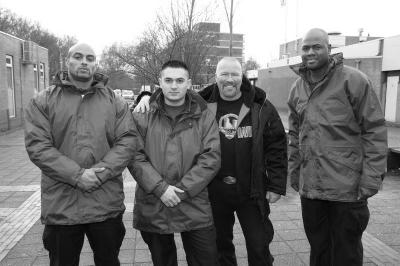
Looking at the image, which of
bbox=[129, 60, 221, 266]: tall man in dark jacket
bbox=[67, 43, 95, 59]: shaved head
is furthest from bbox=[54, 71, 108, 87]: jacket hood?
bbox=[129, 60, 221, 266]: tall man in dark jacket

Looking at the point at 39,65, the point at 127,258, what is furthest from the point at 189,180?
the point at 39,65

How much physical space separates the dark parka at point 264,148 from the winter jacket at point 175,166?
0.36 meters

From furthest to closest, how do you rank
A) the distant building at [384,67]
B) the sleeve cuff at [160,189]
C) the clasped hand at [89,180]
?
the distant building at [384,67] < the sleeve cuff at [160,189] < the clasped hand at [89,180]

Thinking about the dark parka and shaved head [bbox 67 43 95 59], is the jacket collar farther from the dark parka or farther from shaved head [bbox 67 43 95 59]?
the dark parka

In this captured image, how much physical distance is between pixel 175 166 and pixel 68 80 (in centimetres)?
104

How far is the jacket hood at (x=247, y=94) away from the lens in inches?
132

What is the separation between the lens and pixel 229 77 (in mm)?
3293

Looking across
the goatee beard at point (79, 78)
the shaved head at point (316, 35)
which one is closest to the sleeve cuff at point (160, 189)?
the goatee beard at point (79, 78)

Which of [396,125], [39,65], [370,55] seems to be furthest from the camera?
[39,65]

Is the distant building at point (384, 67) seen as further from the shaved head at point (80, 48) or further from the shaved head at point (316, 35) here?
the shaved head at point (80, 48)

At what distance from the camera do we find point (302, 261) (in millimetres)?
4117

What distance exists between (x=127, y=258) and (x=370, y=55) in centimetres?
1863

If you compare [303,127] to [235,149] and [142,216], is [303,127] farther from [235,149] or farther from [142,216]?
[142,216]

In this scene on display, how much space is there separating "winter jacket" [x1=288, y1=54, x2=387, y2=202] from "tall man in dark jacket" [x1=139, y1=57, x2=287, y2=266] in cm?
26
